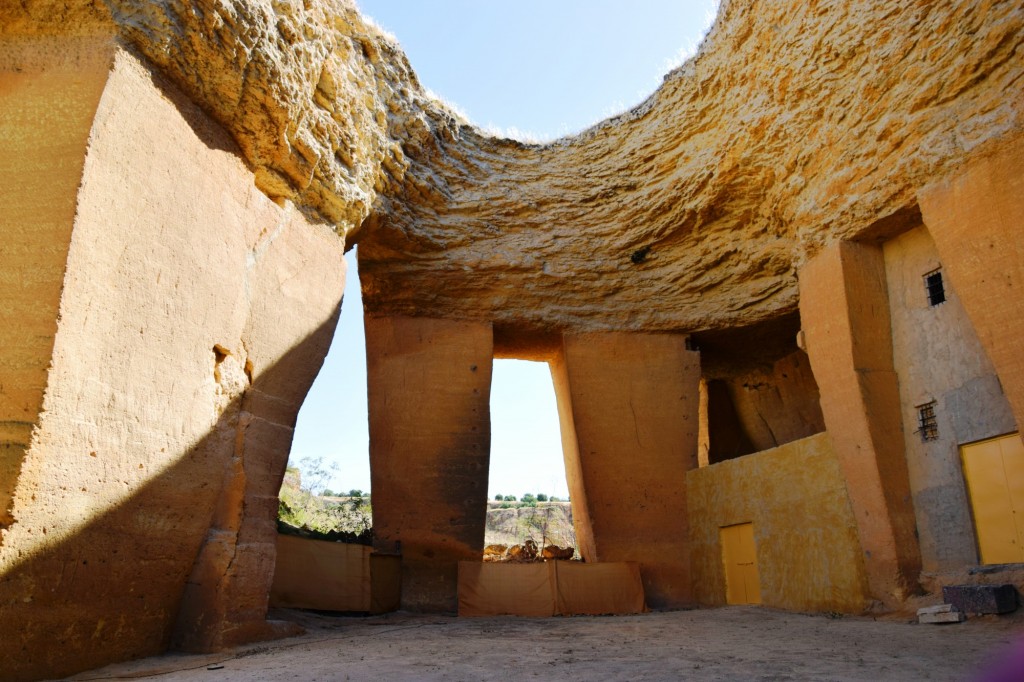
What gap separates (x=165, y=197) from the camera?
7008 millimetres

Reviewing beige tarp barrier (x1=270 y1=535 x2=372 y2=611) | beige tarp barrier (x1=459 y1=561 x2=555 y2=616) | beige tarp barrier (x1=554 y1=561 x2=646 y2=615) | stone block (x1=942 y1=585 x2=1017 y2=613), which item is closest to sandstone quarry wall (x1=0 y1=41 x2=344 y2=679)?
beige tarp barrier (x1=270 y1=535 x2=372 y2=611)

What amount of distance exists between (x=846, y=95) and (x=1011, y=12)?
2.19m

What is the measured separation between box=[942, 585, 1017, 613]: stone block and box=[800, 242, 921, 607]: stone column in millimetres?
1032

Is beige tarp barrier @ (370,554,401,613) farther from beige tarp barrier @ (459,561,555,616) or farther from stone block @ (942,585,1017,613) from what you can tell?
stone block @ (942,585,1017,613)

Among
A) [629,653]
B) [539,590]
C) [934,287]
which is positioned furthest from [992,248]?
[539,590]

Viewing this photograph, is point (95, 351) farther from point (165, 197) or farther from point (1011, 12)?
point (1011, 12)

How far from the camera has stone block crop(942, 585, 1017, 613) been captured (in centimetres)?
739

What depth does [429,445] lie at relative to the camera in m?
13.1

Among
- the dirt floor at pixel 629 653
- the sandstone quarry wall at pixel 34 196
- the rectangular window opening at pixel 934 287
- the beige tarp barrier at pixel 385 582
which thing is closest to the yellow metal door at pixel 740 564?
the dirt floor at pixel 629 653

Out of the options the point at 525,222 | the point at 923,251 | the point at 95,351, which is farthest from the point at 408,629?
the point at 923,251

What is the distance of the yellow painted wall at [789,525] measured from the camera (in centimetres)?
982

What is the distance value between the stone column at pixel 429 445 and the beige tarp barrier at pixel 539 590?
84cm

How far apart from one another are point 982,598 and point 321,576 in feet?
28.3

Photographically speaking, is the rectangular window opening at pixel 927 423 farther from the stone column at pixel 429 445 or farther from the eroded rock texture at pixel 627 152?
the stone column at pixel 429 445
